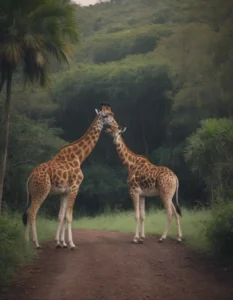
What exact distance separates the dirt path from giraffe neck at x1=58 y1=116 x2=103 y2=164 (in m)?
2.20

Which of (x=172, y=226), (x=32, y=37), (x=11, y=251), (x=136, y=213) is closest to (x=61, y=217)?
(x=136, y=213)

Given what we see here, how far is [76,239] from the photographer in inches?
575

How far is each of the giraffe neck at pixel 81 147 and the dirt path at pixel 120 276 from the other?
7.22ft

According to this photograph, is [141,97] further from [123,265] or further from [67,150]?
[123,265]

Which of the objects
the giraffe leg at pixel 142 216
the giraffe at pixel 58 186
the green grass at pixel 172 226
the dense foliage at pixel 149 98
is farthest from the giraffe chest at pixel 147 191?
the dense foliage at pixel 149 98

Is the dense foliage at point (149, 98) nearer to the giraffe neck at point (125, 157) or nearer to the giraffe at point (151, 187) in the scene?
the giraffe neck at point (125, 157)

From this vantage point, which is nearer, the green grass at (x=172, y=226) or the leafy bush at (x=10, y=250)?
the leafy bush at (x=10, y=250)

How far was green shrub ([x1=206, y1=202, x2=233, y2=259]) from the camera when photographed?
11.3m

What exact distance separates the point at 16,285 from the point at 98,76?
76.4 feet

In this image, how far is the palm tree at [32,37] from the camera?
50.7 ft

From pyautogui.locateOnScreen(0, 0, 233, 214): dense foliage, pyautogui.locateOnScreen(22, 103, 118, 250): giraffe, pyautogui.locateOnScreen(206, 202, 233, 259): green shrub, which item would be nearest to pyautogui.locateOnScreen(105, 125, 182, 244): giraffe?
pyautogui.locateOnScreen(22, 103, 118, 250): giraffe

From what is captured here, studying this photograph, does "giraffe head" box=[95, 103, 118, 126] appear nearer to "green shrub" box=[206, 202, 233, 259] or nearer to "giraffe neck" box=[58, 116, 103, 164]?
"giraffe neck" box=[58, 116, 103, 164]

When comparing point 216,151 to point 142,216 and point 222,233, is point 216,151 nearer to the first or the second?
point 142,216

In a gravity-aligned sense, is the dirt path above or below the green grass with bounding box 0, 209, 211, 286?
below
